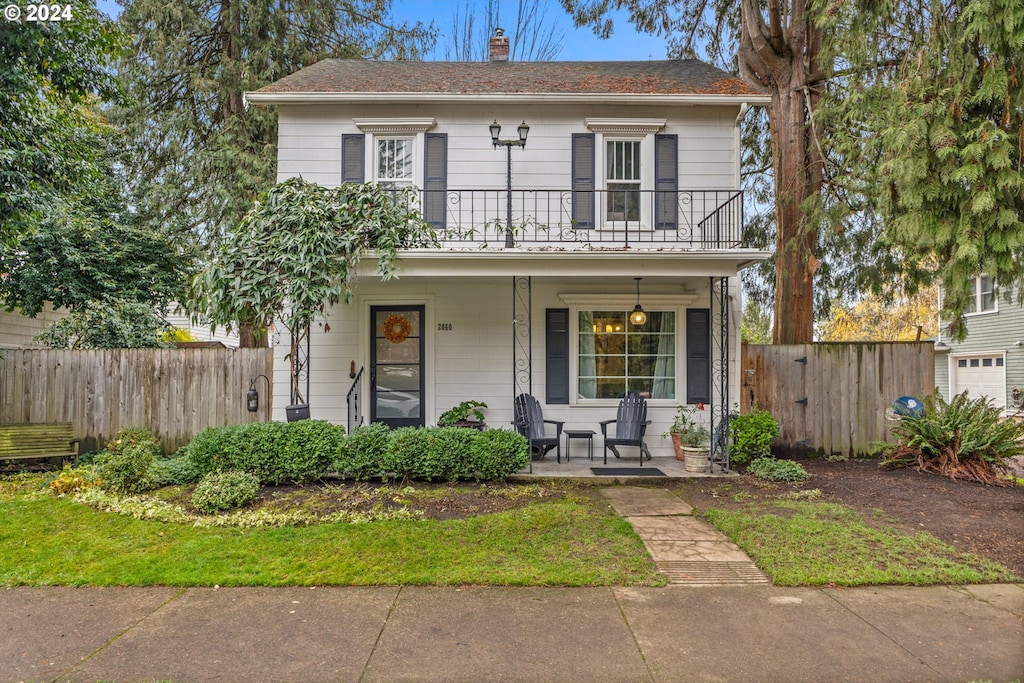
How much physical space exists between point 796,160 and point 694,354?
208 inches

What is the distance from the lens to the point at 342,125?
876 centimetres

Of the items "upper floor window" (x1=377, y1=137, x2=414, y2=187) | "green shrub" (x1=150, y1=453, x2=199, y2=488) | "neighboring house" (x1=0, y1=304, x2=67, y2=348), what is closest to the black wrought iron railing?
"upper floor window" (x1=377, y1=137, x2=414, y2=187)

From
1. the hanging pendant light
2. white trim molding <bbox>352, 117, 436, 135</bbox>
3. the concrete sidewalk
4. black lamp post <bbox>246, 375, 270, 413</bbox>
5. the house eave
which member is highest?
the house eave

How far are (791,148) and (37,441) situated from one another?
13.7 m

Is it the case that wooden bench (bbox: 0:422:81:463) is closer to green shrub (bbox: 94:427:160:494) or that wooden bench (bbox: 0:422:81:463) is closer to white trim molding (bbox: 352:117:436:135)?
green shrub (bbox: 94:427:160:494)

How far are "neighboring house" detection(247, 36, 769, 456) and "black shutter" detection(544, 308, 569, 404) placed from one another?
0.02m

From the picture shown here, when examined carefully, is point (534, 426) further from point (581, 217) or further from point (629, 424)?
point (581, 217)

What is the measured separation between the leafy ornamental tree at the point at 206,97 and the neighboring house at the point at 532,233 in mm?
4330

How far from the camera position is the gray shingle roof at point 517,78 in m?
8.69

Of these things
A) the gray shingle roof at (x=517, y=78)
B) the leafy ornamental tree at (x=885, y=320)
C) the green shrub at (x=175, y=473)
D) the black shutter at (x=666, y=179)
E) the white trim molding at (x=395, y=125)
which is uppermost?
the gray shingle roof at (x=517, y=78)

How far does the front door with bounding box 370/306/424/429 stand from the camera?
28.3 ft

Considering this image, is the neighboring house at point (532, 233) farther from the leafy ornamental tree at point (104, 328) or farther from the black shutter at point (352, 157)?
the leafy ornamental tree at point (104, 328)

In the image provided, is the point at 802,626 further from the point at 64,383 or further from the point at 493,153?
the point at 64,383

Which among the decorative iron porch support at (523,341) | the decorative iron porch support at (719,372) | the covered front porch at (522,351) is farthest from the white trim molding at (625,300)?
the decorative iron porch support at (523,341)
